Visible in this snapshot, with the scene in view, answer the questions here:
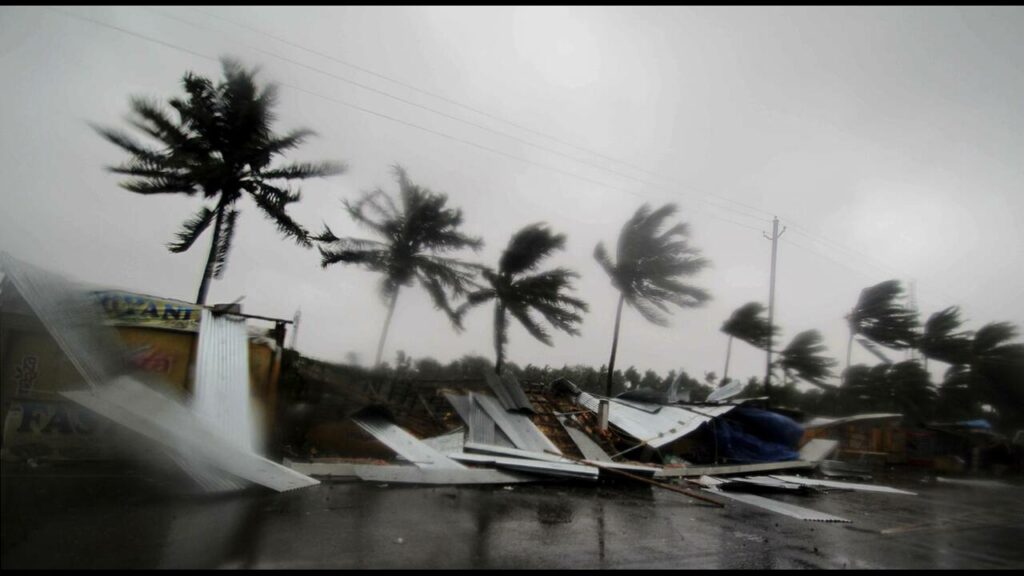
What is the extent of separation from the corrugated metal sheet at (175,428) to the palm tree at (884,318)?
937 inches

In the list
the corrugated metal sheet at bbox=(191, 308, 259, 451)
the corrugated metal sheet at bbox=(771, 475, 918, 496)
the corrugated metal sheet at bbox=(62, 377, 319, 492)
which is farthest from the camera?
the corrugated metal sheet at bbox=(771, 475, 918, 496)

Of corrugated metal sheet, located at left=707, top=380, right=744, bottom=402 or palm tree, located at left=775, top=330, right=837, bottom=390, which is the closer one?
corrugated metal sheet, located at left=707, top=380, right=744, bottom=402

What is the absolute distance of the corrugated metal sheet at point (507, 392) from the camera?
10.2m

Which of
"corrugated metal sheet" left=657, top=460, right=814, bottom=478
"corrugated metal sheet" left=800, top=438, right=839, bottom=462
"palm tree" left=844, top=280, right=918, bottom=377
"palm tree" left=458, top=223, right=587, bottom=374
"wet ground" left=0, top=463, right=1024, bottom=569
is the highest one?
"palm tree" left=844, top=280, right=918, bottom=377

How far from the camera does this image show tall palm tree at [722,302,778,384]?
19625 mm

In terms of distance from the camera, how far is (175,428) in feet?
19.0

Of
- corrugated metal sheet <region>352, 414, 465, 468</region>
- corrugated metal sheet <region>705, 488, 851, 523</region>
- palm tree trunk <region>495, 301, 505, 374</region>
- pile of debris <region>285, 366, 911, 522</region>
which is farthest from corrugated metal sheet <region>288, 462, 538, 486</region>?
palm tree trunk <region>495, 301, 505, 374</region>

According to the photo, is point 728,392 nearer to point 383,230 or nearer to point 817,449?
point 817,449

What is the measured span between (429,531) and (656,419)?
28.4 feet

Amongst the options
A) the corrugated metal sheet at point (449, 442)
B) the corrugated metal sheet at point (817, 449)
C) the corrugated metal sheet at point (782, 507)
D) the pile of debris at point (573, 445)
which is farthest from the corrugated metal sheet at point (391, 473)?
the corrugated metal sheet at point (817, 449)

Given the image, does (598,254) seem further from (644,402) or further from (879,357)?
(879,357)

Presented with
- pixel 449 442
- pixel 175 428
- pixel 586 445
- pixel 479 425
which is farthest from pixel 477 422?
pixel 175 428

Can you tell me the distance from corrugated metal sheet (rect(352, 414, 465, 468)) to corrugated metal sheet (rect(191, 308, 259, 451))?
1.71 meters

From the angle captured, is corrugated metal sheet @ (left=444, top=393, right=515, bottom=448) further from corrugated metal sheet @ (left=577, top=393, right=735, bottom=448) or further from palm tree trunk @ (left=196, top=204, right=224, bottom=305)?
palm tree trunk @ (left=196, top=204, right=224, bottom=305)
